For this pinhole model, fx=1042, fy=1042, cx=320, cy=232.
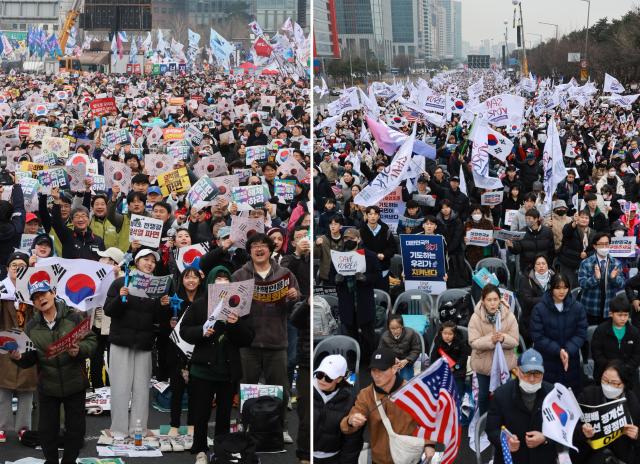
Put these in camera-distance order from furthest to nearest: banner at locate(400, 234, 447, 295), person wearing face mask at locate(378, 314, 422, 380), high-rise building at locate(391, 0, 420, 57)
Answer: high-rise building at locate(391, 0, 420, 57) < banner at locate(400, 234, 447, 295) < person wearing face mask at locate(378, 314, 422, 380)

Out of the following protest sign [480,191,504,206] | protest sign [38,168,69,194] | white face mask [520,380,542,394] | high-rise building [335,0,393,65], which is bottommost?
white face mask [520,380,542,394]

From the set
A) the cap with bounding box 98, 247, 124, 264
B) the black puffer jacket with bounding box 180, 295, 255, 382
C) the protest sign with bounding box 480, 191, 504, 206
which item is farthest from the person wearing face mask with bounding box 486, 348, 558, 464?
the protest sign with bounding box 480, 191, 504, 206

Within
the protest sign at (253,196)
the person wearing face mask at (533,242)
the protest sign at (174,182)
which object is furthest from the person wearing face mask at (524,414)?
the protest sign at (174,182)

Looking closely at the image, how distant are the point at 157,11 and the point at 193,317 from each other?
8433 centimetres

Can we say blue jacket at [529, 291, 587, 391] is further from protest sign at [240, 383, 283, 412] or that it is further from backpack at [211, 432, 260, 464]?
backpack at [211, 432, 260, 464]

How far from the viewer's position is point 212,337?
634 centimetres

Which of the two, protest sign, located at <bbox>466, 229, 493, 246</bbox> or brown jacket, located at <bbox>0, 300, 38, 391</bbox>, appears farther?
protest sign, located at <bbox>466, 229, 493, 246</bbox>

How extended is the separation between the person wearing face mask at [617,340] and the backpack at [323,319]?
225 cm

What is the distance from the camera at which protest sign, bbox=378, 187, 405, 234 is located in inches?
493

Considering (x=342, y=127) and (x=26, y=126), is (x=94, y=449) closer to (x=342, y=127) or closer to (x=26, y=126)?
(x=26, y=126)

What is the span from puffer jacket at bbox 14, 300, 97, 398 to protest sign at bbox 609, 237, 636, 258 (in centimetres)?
543

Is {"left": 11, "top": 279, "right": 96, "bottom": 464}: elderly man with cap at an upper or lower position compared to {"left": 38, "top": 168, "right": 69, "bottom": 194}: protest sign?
lower

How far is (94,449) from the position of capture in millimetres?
6762

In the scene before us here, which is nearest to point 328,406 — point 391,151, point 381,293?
point 381,293
